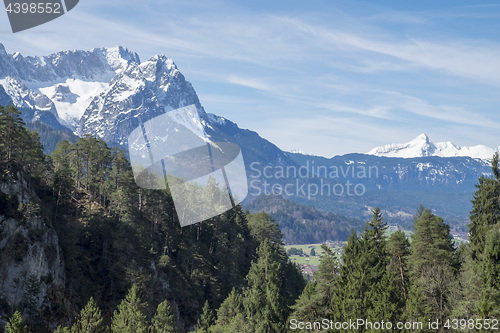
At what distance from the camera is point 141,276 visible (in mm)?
79375

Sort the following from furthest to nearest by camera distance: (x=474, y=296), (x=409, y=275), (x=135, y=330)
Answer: (x=135, y=330) < (x=409, y=275) < (x=474, y=296)

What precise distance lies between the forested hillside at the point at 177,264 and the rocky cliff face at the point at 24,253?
16cm

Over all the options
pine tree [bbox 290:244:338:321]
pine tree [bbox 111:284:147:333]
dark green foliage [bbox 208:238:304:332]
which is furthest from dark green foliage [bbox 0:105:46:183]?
pine tree [bbox 290:244:338:321]

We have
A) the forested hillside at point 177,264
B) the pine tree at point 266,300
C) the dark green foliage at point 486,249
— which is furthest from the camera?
the pine tree at point 266,300

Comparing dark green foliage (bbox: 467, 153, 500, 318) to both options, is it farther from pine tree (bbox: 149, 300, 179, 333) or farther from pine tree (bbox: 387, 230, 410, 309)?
pine tree (bbox: 149, 300, 179, 333)

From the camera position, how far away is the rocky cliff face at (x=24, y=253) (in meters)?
65.2

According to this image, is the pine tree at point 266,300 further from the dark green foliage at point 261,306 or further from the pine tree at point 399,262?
the pine tree at point 399,262

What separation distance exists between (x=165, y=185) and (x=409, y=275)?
56337 millimetres

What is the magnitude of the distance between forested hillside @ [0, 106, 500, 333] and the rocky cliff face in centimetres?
16

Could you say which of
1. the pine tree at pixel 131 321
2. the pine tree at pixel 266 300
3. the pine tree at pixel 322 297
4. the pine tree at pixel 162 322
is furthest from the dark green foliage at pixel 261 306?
the pine tree at pixel 131 321

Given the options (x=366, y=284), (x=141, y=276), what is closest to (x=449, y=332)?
(x=366, y=284)

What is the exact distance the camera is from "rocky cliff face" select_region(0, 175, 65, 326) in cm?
6525

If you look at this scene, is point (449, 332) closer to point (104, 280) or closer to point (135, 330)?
point (135, 330)

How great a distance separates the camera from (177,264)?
306 feet
